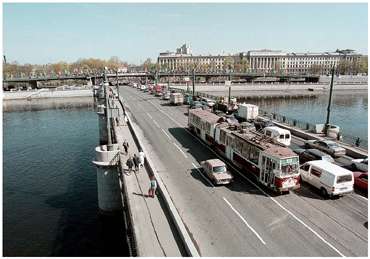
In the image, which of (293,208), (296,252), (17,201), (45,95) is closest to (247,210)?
(293,208)

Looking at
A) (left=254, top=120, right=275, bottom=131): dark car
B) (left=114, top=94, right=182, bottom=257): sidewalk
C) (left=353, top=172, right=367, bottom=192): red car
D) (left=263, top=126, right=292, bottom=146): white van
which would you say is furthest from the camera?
(left=254, top=120, right=275, bottom=131): dark car

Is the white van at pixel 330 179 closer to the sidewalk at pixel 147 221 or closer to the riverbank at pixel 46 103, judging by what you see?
the sidewalk at pixel 147 221

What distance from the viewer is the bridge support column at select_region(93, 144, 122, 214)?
93.0 feet

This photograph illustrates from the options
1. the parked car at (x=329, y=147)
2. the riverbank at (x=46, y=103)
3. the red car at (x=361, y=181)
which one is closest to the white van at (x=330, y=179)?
the red car at (x=361, y=181)

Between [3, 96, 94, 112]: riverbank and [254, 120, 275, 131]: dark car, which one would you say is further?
[3, 96, 94, 112]: riverbank

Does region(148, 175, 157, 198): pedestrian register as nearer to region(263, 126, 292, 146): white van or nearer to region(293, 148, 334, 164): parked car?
region(293, 148, 334, 164): parked car

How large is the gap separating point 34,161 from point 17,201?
47.3 feet

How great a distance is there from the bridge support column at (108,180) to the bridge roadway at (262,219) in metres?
4.52

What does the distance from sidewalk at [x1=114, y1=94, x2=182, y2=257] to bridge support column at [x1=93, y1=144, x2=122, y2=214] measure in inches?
100

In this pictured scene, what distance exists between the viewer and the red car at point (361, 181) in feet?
76.8

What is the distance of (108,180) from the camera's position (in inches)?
1121

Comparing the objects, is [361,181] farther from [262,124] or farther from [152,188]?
[262,124]

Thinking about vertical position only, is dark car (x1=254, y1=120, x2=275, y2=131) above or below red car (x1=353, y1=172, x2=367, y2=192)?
above

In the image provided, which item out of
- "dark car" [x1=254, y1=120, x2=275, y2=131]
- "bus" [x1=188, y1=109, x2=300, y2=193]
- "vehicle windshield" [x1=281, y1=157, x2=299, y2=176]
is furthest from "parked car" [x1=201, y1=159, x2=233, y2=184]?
"dark car" [x1=254, y1=120, x2=275, y2=131]
